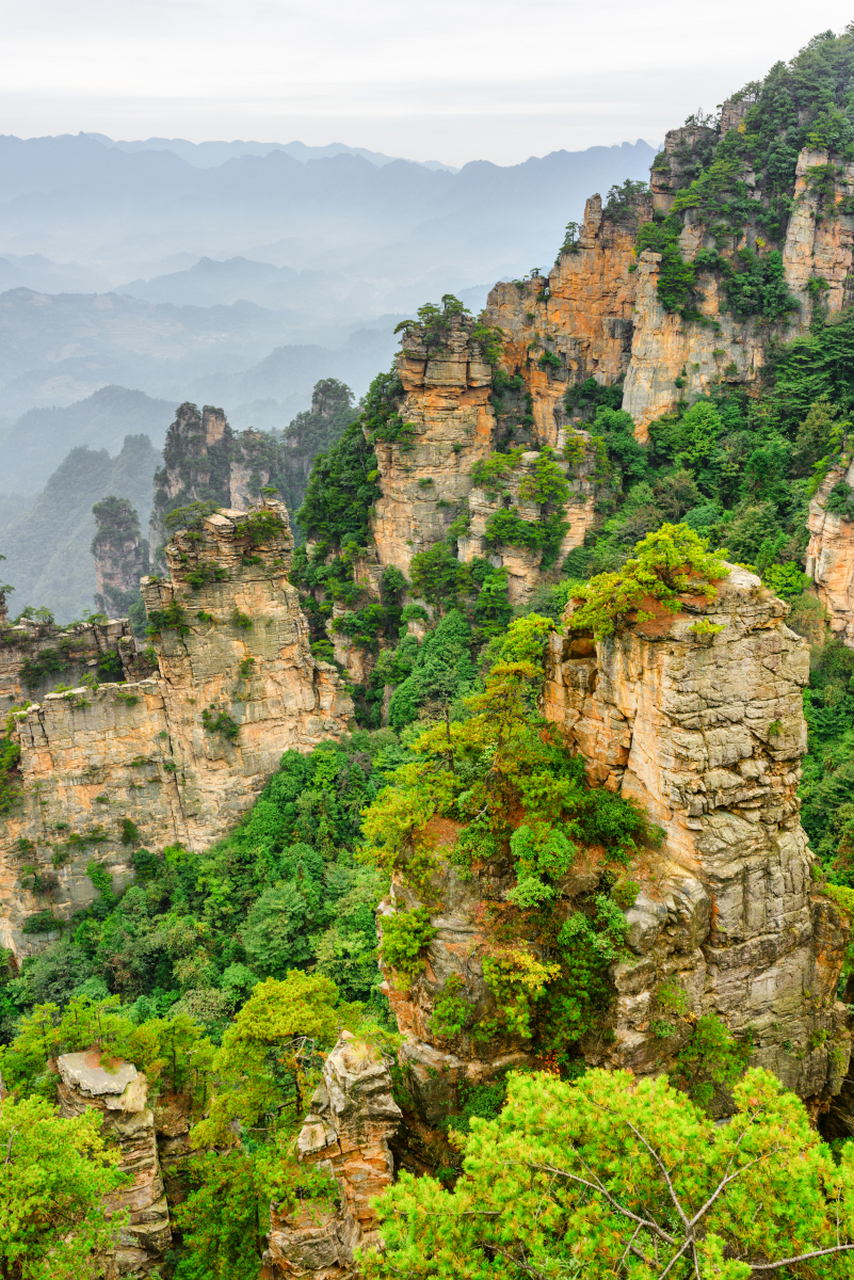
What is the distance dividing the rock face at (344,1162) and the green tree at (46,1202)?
2984 mm

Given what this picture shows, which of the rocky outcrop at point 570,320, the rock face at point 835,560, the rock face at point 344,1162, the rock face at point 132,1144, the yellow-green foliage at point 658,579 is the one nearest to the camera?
the rock face at point 344,1162

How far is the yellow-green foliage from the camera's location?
13453 mm

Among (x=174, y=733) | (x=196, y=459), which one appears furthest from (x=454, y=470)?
(x=196, y=459)

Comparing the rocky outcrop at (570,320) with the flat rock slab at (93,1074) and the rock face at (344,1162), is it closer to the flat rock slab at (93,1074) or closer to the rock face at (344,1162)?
the flat rock slab at (93,1074)

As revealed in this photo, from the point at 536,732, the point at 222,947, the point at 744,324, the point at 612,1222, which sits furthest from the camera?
the point at 744,324

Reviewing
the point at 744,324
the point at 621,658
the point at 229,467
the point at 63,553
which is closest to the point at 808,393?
the point at 744,324

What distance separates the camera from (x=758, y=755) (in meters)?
13.6

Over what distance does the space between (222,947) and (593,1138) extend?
19273 millimetres

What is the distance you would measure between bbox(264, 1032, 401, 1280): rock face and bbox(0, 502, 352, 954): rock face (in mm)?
16629

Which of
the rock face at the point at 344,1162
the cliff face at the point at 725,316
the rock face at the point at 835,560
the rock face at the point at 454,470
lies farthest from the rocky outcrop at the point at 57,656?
the cliff face at the point at 725,316

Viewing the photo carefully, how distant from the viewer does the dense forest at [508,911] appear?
8211 millimetres

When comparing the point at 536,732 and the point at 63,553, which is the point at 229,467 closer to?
the point at 63,553

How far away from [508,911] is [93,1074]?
30.5 ft

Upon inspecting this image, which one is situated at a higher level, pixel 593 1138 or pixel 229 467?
pixel 229 467
